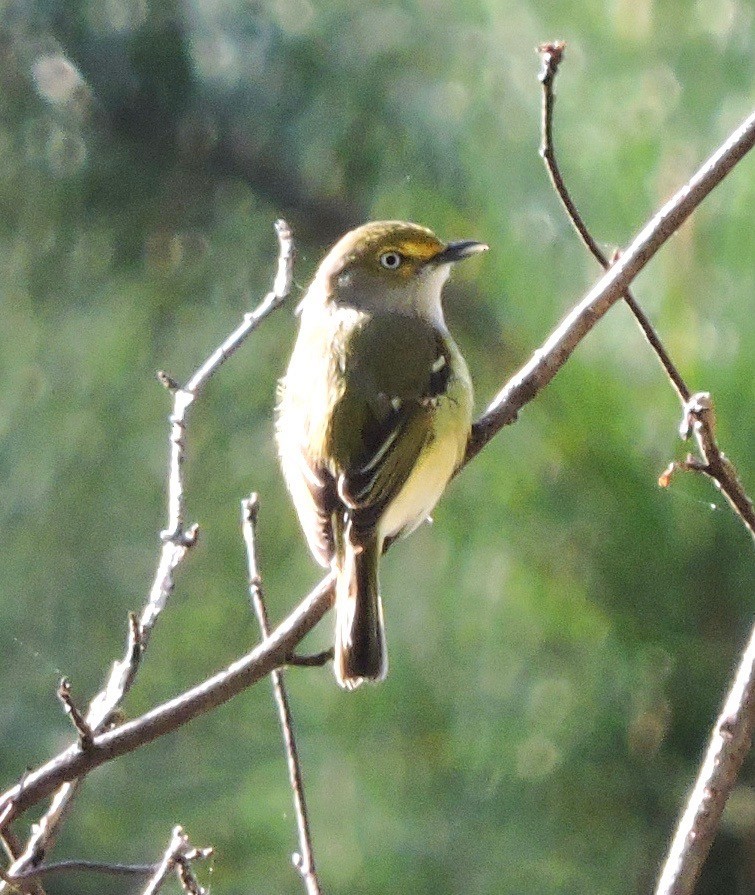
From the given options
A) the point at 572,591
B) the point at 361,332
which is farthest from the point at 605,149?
the point at 572,591

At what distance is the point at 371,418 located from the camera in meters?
1.64

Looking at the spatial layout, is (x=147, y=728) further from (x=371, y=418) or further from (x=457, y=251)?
(x=457, y=251)

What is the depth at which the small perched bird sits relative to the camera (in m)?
1.48

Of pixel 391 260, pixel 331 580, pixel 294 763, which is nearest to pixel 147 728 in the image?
pixel 294 763

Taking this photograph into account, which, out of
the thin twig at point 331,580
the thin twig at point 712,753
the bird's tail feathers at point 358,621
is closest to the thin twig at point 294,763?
the thin twig at point 331,580

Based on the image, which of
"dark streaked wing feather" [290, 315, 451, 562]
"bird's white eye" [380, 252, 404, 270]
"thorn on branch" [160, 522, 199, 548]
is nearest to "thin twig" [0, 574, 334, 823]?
"thorn on branch" [160, 522, 199, 548]

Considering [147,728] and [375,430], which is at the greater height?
[375,430]

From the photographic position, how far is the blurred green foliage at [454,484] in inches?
63.5

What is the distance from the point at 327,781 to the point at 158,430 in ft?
1.63

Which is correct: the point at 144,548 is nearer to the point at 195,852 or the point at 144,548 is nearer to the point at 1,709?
the point at 1,709

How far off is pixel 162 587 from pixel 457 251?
25.5 inches

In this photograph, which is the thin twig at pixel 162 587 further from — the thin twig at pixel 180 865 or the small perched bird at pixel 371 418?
the small perched bird at pixel 371 418

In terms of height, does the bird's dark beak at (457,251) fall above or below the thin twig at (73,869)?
Result: above

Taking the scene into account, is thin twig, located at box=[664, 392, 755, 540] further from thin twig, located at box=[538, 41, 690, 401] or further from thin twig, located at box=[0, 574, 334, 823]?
thin twig, located at box=[0, 574, 334, 823]
